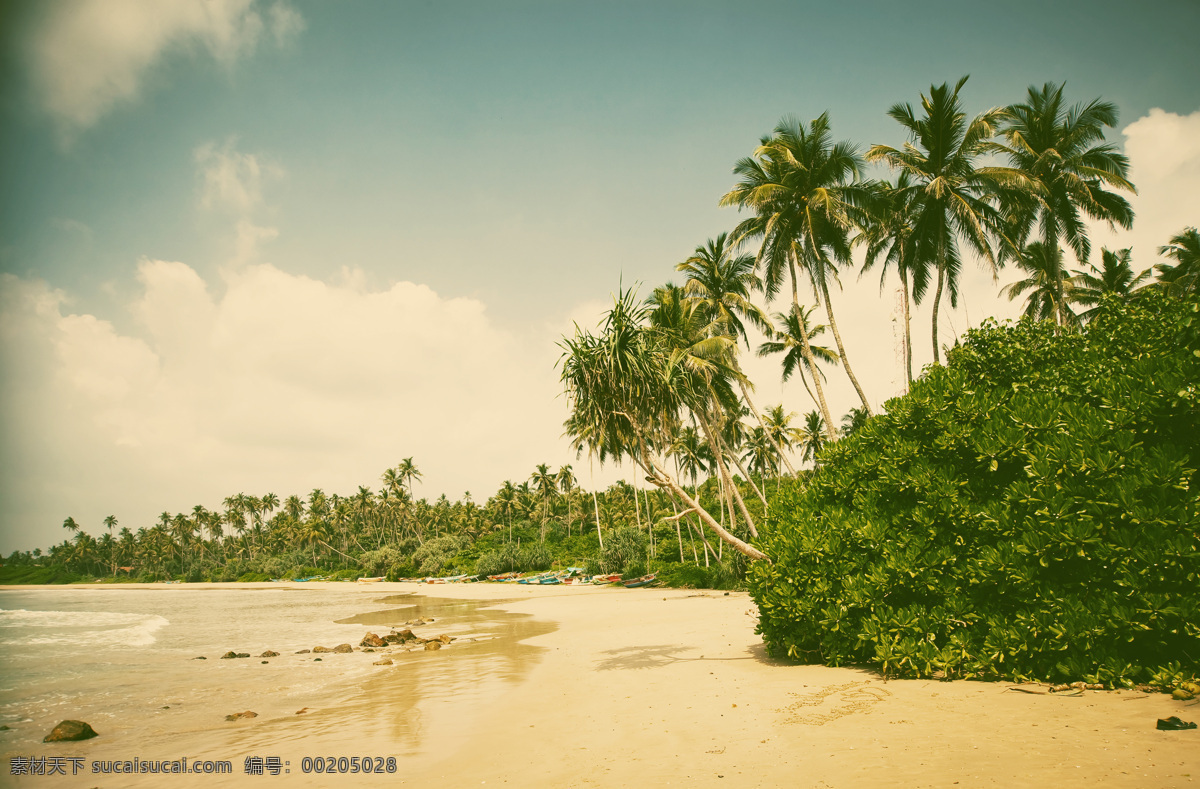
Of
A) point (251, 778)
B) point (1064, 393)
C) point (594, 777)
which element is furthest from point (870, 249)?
point (251, 778)

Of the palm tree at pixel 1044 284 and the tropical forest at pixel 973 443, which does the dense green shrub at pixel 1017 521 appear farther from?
the palm tree at pixel 1044 284

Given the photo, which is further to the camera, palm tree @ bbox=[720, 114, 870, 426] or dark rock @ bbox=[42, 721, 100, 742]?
palm tree @ bbox=[720, 114, 870, 426]

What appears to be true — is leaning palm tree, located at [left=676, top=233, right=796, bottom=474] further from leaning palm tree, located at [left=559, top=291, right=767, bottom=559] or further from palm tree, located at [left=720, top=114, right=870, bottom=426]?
leaning palm tree, located at [left=559, top=291, right=767, bottom=559]

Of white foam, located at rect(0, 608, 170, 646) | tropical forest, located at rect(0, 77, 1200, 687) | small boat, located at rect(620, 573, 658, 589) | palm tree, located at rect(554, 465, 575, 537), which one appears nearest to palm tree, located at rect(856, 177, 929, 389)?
tropical forest, located at rect(0, 77, 1200, 687)

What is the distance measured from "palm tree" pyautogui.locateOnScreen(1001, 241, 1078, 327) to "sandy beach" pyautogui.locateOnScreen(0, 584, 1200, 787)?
14275mm

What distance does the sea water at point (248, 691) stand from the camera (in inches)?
338

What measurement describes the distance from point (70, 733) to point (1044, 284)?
121 ft

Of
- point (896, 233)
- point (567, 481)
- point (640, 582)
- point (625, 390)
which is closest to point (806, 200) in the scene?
point (896, 233)

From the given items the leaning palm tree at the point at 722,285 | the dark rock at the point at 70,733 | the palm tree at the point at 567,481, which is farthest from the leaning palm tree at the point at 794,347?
the palm tree at the point at 567,481

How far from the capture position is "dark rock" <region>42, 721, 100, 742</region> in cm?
980

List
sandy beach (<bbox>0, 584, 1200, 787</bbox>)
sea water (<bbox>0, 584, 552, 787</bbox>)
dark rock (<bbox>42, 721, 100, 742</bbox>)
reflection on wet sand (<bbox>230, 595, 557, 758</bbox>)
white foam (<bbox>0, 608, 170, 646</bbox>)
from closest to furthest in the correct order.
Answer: sandy beach (<bbox>0, 584, 1200, 787</bbox>) → reflection on wet sand (<bbox>230, 595, 557, 758</bbox>) → sea water (<bbox>0, 584, 552, 787</bbox>) → dark rock (<bbox>42, 721, 100, 742</bbox>) → white foam (<bbox>0, 608, 170, 646</bbox>)

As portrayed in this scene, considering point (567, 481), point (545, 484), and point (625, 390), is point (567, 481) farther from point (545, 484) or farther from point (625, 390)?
point (625, 390)

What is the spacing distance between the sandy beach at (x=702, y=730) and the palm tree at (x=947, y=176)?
1554cm

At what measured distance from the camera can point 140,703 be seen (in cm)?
1255
